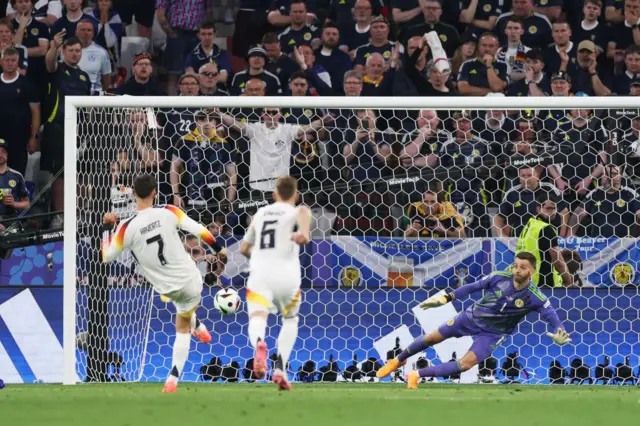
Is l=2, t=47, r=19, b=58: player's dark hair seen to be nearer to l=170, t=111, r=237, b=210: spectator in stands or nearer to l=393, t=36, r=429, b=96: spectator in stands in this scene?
l=170, t=111, r=237, b=210: spectator in stands

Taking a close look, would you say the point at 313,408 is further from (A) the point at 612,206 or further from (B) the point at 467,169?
→ (A) the point at 612,206

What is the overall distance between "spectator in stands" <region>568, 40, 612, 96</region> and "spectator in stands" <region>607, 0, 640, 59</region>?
0.57m

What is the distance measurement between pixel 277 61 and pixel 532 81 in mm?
2933

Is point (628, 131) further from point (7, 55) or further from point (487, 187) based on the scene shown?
point (7, 55)

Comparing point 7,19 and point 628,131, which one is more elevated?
point 7,19

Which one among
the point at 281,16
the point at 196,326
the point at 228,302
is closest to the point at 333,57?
the point at 281,16

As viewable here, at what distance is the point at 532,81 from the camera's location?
14.0 meters

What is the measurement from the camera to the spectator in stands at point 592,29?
49.0 ft

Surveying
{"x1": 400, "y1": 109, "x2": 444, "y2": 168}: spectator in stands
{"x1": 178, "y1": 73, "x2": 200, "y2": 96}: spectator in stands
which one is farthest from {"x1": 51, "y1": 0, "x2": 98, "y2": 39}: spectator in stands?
{"x1": 400, "y1": 109, "x2": 444, "y2": 168}: spectator in stands

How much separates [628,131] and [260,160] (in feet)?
11.5

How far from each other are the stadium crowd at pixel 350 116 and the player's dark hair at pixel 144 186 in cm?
186

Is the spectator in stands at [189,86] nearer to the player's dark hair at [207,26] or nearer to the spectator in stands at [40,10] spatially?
the player's dark hair at [207,26]

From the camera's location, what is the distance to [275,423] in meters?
7.20

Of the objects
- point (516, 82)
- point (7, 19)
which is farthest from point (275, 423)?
point (7, 19)
